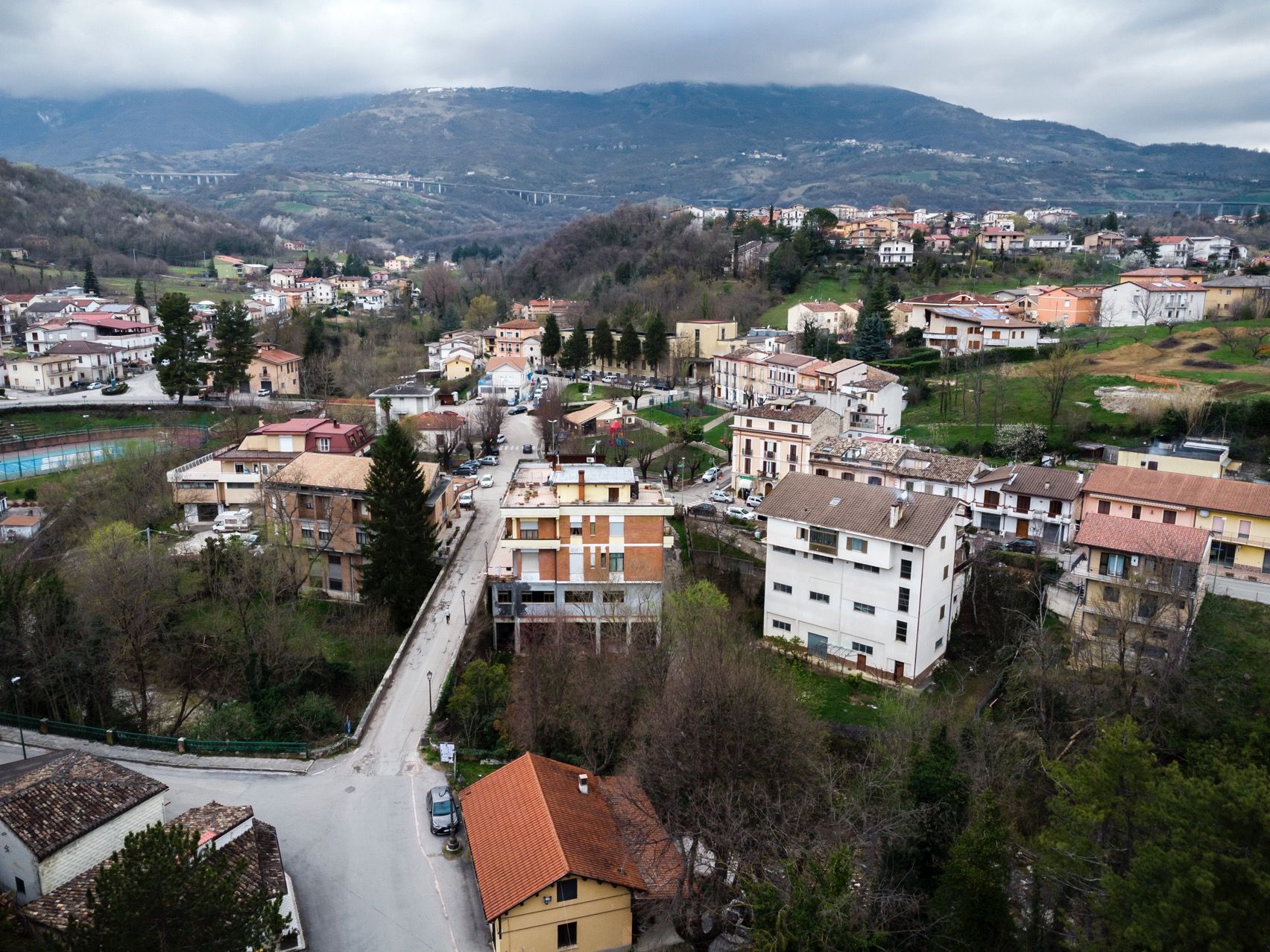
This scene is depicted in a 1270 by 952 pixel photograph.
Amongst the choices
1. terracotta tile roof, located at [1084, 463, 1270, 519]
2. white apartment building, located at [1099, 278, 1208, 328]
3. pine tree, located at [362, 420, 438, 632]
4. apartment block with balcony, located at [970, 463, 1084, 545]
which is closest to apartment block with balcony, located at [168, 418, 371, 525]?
pine tree, located at [362, 420, 438, 632]

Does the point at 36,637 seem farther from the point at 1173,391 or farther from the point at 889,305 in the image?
the point at 889,305

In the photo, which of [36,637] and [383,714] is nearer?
[383,714]

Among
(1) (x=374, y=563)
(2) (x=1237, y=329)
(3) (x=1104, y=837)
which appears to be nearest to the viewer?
(3) (x=1104, y=837)

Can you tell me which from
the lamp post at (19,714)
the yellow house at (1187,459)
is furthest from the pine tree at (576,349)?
the lamp post at (19,714)

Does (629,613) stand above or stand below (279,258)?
below

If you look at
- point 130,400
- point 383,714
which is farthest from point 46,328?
point 383,714

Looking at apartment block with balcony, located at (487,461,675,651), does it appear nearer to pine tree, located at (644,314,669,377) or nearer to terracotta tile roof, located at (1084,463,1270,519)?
terracotta tile roof, located at (1084,463,1270,519)

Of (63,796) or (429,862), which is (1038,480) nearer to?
(429,862)

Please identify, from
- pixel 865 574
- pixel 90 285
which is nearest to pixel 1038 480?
pixel 865 574
